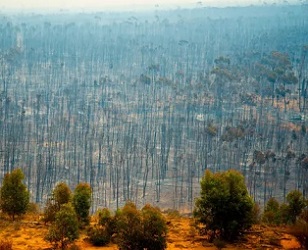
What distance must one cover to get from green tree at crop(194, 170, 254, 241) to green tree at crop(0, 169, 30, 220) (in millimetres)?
10689

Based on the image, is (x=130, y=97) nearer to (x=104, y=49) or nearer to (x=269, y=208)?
(x=104, y=49)

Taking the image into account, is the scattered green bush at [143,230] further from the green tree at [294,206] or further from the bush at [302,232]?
the green tree at [294,206]

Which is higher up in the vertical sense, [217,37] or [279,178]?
[217,37]

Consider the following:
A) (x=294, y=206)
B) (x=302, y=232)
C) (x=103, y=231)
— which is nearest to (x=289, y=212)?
(x=294, y=206)

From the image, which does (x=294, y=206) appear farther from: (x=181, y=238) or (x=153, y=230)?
(x=153, y=230)

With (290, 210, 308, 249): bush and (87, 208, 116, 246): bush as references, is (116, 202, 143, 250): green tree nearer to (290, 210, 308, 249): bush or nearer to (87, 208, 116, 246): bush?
(87, 208, 116, 246): bush

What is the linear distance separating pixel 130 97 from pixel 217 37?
80000 millimetres

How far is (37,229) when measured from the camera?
966 inches

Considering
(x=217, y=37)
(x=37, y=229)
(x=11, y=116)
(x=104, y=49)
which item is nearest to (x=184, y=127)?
(x=11, y=116)

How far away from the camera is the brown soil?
20750mm

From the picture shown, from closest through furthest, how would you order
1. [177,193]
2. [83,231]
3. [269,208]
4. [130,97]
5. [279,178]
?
[83,231] → [269,208] → [177,193] → [279,178] → [130,97]

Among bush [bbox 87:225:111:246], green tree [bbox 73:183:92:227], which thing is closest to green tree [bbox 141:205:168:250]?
bush [bbox 87:225:111:246]

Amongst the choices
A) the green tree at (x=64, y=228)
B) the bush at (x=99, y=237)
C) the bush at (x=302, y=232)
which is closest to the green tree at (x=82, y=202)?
the bush at (x=99, y=237)

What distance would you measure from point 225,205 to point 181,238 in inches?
137
